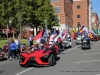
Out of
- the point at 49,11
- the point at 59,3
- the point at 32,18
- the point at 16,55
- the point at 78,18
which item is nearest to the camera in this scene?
the point at 16,55

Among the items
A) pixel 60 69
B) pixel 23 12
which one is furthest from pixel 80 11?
pixel 60 69

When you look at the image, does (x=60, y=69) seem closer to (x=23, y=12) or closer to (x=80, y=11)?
(x=23, y=12)

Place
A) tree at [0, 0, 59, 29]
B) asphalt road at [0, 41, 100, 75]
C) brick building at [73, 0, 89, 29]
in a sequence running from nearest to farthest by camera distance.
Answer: asphalt road at [0, 41, 100, 75] < tree at [0, 0, 59, 29] < brick building at [73, 0, 89, 29]

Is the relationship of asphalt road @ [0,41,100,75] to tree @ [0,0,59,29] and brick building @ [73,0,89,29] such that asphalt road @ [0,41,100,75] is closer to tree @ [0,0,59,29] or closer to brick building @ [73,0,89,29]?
tree @ [0,0,59,29]

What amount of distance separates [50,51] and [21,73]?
2.76m

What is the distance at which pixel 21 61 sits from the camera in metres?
15.0

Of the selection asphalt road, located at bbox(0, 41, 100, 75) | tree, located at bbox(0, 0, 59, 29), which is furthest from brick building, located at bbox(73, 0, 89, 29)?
asphalt road, located at bbox(0, 41, 100, 75)

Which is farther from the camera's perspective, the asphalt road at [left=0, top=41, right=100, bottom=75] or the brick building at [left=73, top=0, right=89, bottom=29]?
the brick building at [left=73, top=0, right=89, bottom=29]

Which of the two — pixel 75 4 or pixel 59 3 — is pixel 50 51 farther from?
pixel 75 4

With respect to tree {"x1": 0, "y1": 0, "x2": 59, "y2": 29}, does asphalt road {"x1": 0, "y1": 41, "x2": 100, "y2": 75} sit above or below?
below

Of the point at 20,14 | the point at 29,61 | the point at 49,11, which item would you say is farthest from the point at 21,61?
the point at 49,11

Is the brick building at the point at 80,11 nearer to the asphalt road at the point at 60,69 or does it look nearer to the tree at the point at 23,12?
the tree at the point at 23,12

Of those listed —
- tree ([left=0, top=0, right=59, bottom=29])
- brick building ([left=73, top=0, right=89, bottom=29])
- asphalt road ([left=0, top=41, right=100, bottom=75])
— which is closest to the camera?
asphalt road ([left=0, top=41, right=100, bottom=75])

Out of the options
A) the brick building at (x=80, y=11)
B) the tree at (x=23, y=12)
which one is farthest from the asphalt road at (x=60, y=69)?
the brick building at (x=80, y=11)
